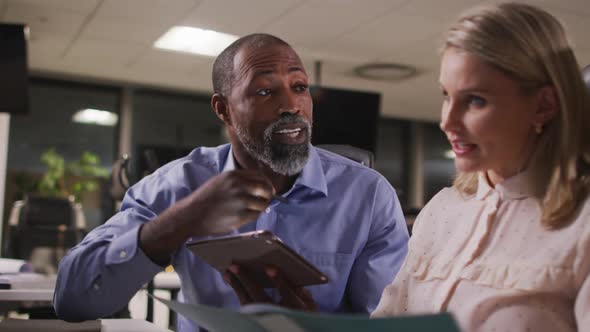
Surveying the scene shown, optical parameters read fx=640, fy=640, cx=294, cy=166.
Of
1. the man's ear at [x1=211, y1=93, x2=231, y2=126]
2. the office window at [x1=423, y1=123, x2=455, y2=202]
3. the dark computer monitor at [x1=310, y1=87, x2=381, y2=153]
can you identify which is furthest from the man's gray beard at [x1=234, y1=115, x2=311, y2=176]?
the office window at [x1=423, y1=123, x2=455, y2=202]

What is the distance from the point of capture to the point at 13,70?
4.71 m

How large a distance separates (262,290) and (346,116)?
2.65 metres

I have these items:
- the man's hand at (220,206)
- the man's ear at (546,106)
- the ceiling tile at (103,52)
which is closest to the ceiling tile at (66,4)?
the ceiling tile at (103,52)

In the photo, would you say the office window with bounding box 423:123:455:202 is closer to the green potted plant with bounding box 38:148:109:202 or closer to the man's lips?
the green potted plant with bounding box 38:148:109:202

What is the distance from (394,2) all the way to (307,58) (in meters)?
1.73

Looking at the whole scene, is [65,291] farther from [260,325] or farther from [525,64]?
[525,64]

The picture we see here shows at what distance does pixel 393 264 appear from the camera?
1.47 meters

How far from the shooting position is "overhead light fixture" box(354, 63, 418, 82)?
252 inches

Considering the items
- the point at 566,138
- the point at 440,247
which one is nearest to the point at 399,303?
the point at 440,247

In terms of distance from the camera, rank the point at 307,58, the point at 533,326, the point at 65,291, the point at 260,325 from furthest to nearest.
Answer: the point at 307,58, the point at 65,291, the point at 533,326, the point at 260,325

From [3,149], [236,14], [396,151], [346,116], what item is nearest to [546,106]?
[346,116]

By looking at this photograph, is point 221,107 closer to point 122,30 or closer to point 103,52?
point 122,30

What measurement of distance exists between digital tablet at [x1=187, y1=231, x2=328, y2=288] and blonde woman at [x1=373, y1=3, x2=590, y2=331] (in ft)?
0.73

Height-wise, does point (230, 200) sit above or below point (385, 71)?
below
